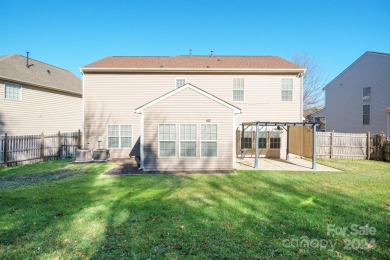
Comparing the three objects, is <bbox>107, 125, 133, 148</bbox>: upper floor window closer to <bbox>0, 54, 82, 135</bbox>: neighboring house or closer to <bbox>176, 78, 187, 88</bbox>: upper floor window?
<bbox>176, 78, 187, 88</bbox>: upper floor window

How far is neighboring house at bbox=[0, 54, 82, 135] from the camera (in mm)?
15266

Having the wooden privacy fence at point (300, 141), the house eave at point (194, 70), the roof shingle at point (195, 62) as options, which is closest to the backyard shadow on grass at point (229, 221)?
the wooden privacy fence at point (300, 141)

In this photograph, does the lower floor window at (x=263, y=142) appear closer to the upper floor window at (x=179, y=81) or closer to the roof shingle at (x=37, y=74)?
the upper floor window at (x=179, y=81)

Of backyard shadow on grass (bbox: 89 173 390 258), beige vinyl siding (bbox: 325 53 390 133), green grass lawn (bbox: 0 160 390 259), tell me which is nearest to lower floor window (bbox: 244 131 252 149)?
green grass lawn (bbox: 0 160 390 259)

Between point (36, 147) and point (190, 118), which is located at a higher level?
point (190, 118)

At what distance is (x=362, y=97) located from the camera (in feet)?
69.0

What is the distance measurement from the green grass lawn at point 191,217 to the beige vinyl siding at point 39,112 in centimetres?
869

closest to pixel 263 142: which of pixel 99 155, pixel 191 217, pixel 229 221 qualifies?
pixel 99 155

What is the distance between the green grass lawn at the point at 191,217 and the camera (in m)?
3.99

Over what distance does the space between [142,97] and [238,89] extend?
6738 millimetres

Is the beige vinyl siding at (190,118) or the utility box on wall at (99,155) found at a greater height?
the beige vinyl siding at (190,118)

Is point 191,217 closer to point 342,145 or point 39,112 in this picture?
point 342,145

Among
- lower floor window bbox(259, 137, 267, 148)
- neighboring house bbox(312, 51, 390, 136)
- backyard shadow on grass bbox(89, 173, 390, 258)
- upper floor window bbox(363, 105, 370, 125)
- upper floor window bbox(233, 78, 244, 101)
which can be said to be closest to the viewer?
backyard shadow on grass bbox(89, 173, 390, 258)

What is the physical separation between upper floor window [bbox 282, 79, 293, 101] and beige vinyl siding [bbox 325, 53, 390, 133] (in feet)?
32.9
